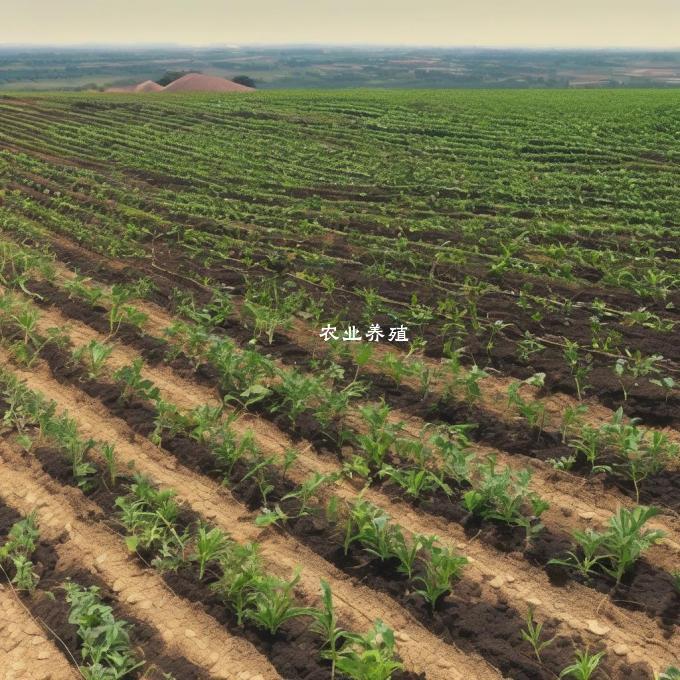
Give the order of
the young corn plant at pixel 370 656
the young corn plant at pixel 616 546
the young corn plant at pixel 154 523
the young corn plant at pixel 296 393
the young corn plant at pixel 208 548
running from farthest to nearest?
1. the young corn plant at pixel 296 393
2. the young corn plant at pixel 154 523
3. the young corn plant at pixel 208 548
4. the young corn plant at pixel 616 546
5. the young corn plant at pixel 370 656

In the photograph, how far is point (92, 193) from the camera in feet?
48.7

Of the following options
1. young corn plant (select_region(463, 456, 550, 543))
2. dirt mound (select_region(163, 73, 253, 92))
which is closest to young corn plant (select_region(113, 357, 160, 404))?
young corn plant (select_region(463, 456, 550, 543))

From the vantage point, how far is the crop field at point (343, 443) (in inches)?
158

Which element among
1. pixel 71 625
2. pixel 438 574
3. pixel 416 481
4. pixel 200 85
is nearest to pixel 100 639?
A: pixel 71 625

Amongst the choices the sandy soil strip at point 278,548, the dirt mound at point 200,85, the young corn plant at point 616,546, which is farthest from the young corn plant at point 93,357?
the dirt mound at point 200,85

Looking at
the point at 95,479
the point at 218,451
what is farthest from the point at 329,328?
the point at 95,479

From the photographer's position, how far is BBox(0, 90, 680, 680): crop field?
13.2 feet

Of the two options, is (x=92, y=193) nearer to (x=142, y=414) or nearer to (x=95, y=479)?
(x=142, y=414)

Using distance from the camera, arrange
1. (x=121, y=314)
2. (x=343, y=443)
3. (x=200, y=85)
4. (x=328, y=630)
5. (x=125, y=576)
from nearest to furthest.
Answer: (x=328, y=630) → (x=125, y=576) → (x=343, y=443) → (x=121, y=314) → (x=200, y=85)

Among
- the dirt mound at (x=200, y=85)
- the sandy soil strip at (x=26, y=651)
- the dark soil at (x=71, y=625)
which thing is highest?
the dirt mound at (x=200, y=85)

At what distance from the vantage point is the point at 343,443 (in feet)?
19.1

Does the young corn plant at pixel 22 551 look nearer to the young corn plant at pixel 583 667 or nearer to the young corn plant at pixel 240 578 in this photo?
the young corn plant at pixel 240 578

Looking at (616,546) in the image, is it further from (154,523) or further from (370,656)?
(154,523)

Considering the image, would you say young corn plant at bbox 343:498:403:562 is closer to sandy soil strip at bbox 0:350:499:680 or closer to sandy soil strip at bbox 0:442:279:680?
sandy soil strip at bbox 0:350:499:680
